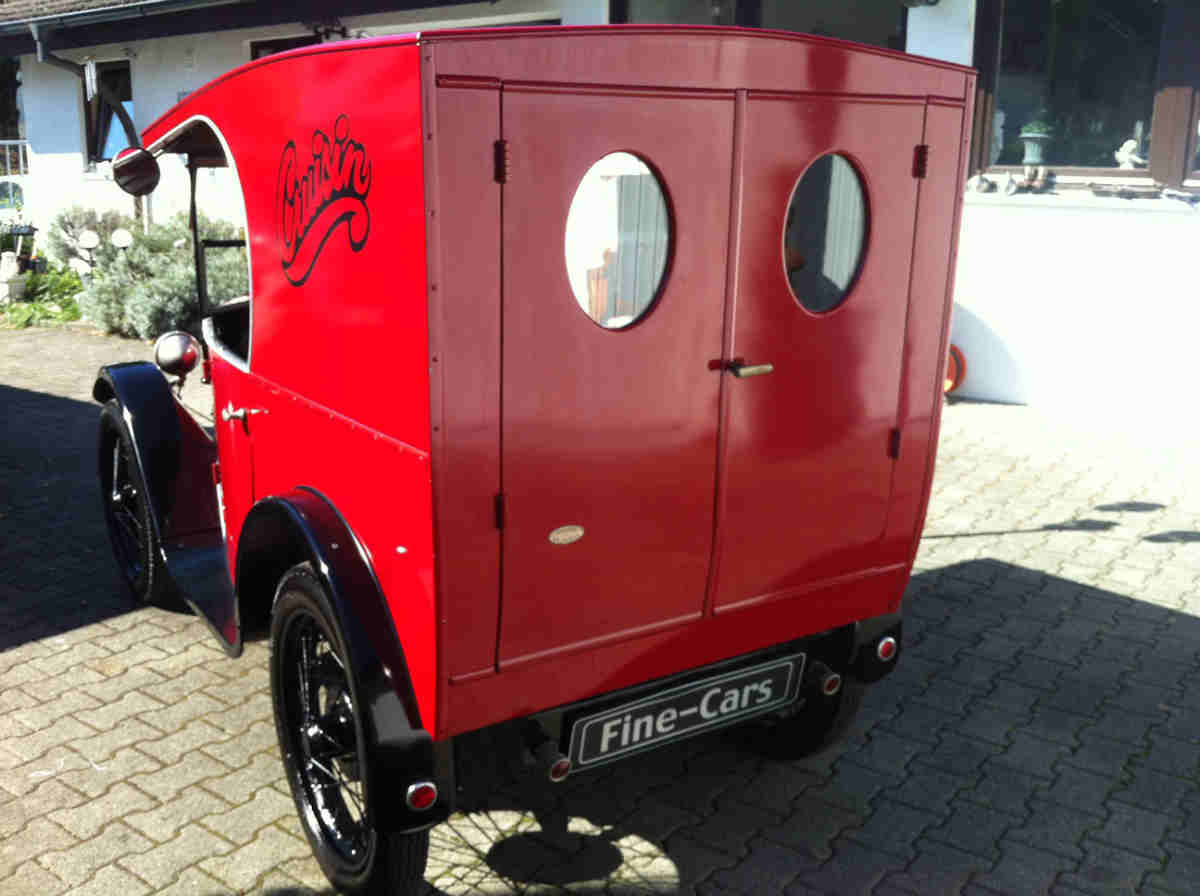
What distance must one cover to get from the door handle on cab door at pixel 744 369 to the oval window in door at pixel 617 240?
293 mm

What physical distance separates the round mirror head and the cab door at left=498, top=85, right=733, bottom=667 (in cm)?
266

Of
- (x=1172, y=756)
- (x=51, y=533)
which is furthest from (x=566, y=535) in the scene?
(x=51, y=533)

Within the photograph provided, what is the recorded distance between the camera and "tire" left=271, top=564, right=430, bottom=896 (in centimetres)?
290

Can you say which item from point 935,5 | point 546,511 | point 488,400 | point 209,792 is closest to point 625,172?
point 488,400

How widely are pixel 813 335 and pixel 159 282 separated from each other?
9.82m

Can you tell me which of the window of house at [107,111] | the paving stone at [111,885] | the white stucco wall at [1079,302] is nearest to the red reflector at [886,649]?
the paving stone at [111,885]

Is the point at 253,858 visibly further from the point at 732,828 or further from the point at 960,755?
the point at 960,755

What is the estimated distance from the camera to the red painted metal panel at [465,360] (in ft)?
7.95

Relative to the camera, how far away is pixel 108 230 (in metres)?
14.2

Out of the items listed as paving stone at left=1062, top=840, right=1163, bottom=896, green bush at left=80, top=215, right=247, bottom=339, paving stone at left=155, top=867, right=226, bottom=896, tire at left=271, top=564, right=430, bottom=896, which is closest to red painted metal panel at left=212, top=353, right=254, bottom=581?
tire at left=271, top=564, right=430, bottom=896

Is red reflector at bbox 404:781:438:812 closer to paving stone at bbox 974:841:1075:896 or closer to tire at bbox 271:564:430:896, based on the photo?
tire at bbox 271:564:430:896

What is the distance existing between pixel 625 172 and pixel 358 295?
713 millimetres

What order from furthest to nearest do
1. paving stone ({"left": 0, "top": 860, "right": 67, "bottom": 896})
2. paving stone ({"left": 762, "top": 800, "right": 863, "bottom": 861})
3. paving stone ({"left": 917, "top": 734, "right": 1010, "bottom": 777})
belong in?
paving stone ({"left": 917, "top": 734, "right": 1010, "bottom": 777}) → paving stone ({"left": 762, "top": 800, "right": 863, "bottom": 861}) → paving stone ({"left": 0, "top": 860, "right": 67, "bottom": 896})

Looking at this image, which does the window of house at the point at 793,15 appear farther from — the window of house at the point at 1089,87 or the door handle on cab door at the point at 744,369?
the door handle on cab door at the point at 744,369
